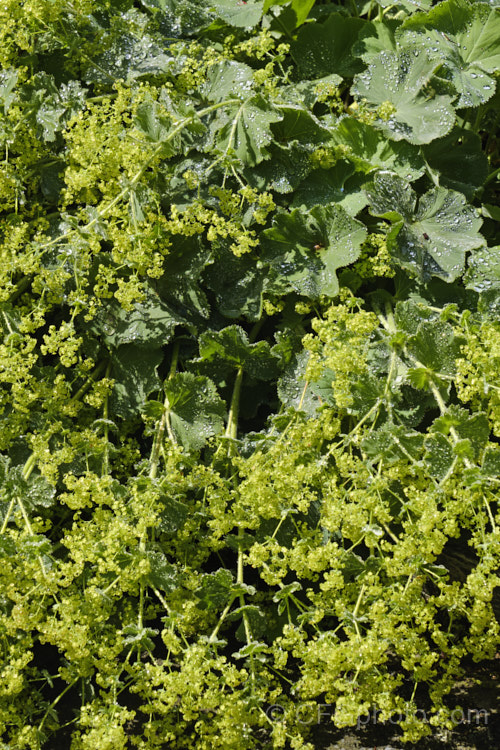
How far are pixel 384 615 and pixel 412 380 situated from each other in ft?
2.00

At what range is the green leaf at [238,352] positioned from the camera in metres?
2.07

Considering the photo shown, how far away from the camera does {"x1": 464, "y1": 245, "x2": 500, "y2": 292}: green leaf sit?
202 centimetres

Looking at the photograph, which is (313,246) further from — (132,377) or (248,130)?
(132,377)

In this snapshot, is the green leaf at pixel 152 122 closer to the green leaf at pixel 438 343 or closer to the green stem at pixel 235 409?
the green stem at pixel 235 409

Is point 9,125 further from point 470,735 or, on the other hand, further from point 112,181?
point 470,735

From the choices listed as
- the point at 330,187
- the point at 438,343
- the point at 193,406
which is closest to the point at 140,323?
the point at 193,406

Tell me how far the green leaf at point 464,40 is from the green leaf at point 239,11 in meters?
0.50

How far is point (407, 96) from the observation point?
2.27 metres

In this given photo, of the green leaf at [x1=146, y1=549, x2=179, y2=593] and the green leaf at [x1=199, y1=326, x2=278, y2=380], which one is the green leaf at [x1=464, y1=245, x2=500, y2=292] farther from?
the green leaf at [x1=146, y1=549, x2=179, y2=593]

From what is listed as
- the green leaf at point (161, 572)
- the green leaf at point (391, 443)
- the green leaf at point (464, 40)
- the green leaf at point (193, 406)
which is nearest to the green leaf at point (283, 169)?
the green leaf at point (464, 40)

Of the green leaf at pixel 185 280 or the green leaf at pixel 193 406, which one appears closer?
the green leaf at pixel 193 406

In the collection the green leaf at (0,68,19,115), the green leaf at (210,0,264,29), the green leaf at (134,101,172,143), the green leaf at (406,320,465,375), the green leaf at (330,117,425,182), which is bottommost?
the green leaf at (406,320,465,375)

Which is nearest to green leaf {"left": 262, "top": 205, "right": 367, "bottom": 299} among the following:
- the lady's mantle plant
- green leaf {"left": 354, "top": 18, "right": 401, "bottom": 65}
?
→ the lady's mantle plant

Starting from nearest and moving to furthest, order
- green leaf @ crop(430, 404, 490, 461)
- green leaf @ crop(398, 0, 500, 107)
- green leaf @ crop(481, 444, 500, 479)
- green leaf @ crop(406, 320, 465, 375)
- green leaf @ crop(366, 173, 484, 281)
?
green leaf @ crop(481, 444, 500, 479), green leaf @ crop(430, 404, 490, 461), green leaf @ crop(406, 320, 465, 375), green leaf @ crop(366, 173, 484, 281), green leaf @ crop(398, 0, 500, 107)
